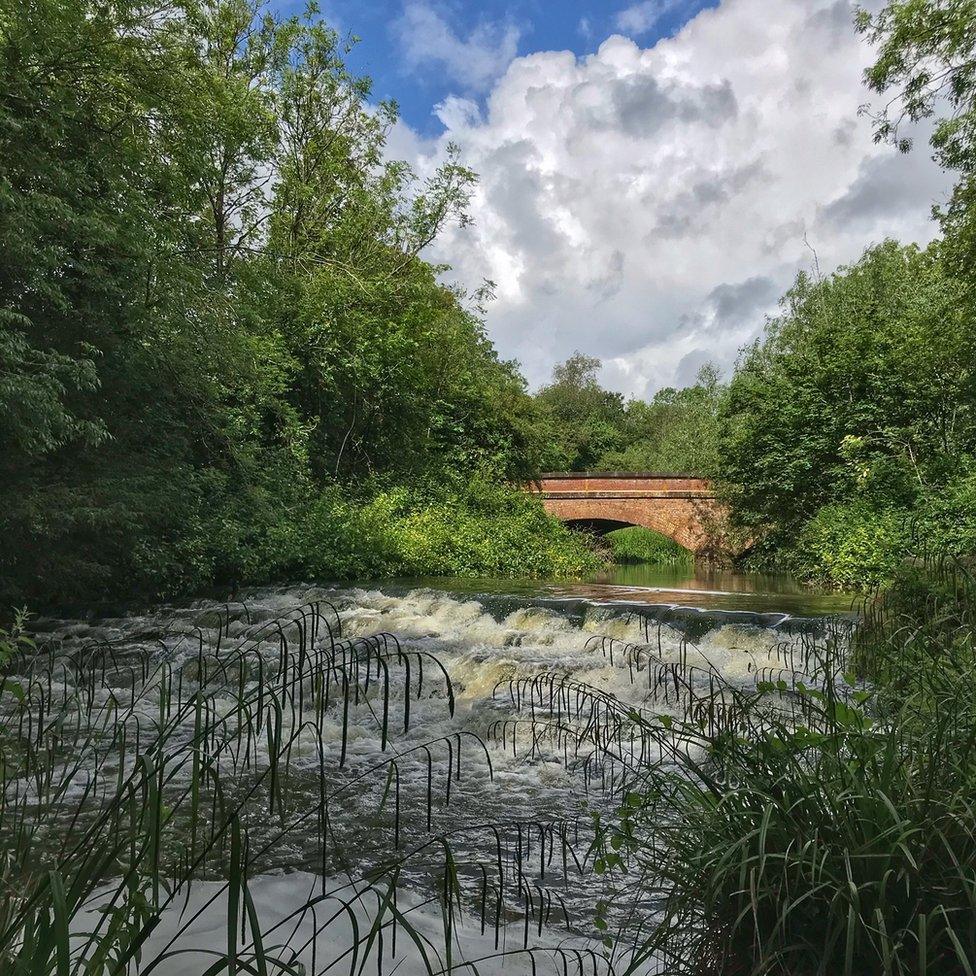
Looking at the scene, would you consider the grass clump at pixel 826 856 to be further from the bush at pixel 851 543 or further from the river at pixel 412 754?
the bush at pixel 851 543

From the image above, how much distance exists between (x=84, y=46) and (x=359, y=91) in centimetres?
1097

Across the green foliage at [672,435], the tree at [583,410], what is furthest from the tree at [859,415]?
the tree at [583,410]

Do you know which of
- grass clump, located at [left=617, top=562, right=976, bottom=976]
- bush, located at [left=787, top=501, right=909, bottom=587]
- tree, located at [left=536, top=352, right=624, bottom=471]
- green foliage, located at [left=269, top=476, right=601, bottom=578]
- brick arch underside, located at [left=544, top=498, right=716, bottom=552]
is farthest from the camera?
tree, located at [left=536, top=352, right=624, bottom=471]

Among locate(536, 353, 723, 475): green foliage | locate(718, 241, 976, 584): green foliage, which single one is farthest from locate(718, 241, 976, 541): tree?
locate(536, 353, 723, 475): green foliage

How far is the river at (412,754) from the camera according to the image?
2.33 meters

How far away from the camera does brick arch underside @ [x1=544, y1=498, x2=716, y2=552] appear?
82.3 ft

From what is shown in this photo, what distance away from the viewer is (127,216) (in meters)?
8.70

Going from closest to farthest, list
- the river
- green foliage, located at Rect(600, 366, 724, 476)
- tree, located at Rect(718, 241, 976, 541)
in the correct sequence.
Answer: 1. the river
2. tree, located at Rect(718, 241, 976, 541)
3. green foliage, located at Rect(600, 366, 724, 476)

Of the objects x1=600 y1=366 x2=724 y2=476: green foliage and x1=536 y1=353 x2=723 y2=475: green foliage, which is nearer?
x1=600 y1=366 x2=724 y2=476: green foliage

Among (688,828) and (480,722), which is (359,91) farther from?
(688,828)

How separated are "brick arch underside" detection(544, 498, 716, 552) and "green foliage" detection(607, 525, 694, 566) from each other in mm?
3175

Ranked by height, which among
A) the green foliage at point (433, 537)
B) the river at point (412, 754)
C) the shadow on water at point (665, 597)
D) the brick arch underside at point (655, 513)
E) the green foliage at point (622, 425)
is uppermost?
the green foliage at point (622, 425)

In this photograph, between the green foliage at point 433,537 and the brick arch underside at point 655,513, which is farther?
the brick arch underside at point 655,513

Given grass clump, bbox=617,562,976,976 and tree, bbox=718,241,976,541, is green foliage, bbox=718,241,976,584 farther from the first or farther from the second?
grass clump, bbox=617,562,976,976
